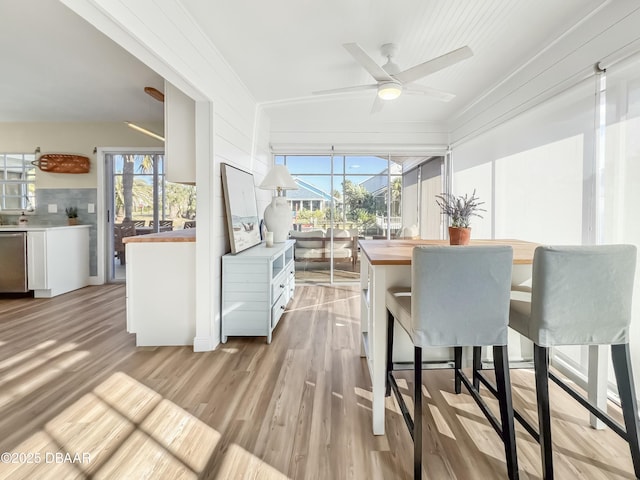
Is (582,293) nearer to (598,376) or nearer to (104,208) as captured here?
(598,376)

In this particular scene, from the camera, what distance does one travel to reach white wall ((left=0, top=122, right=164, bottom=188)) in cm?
479

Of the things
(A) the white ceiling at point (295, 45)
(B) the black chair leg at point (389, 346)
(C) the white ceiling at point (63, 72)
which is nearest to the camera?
(B) the black chair leg at point (389, 346)

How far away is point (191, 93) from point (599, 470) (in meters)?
3.37

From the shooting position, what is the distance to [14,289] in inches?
163

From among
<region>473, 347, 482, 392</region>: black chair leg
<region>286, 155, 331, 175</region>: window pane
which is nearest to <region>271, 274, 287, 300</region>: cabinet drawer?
<region>473, 347, 482, 392</region>: black chair leg

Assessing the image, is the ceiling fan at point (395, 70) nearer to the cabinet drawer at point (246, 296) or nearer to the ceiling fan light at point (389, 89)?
the ceiling fan light at point (389, 89)

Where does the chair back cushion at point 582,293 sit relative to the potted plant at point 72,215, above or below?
below

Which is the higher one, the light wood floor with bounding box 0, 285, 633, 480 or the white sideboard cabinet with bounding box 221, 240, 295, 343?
the white sideboard cabinet with bounding box 221, 240, 295, 343

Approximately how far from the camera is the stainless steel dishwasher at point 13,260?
410cm

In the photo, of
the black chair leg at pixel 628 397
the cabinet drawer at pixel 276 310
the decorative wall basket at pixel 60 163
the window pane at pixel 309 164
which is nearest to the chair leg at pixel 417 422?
the black chair leg at pixel 628 397

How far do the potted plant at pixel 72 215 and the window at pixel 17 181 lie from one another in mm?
577

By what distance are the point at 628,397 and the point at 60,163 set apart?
645 centimetres

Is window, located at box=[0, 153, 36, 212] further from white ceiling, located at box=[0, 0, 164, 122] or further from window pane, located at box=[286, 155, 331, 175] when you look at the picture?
window pane, located at box=[286, 155, 331, 175]

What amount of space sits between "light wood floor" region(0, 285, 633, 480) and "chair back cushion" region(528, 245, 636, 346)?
0.65 meters
